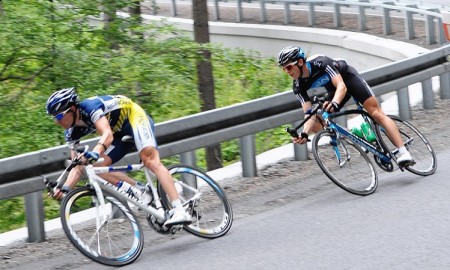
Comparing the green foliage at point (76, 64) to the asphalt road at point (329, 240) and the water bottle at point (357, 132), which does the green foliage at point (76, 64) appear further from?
the asphalt road at point (329, 240)

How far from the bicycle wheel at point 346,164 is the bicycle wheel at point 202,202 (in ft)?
4.47

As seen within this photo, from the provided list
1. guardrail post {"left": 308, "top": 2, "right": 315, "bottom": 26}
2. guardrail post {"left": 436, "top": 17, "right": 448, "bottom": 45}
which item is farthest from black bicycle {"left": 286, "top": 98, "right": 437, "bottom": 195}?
guardrail post {"left": 308, "top": 2, "right": 315, "bottom": 26}

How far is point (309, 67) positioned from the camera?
998cm

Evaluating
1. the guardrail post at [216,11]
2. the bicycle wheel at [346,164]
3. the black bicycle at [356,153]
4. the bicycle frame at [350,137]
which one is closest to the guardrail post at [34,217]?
the black bicycle at [356,153]

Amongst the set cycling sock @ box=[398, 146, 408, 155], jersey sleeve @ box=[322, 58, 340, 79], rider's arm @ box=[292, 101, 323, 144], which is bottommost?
cycling sock @ box=[398, 146, 408, 155]

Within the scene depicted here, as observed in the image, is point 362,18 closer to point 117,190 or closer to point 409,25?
point 409,25

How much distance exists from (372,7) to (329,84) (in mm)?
13913

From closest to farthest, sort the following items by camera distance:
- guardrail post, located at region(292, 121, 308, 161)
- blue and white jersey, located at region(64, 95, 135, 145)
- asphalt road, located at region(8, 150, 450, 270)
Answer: asphalt road, located at region(8, 150, 450, 270), blue and white jersey, located at region(64, 95, 135, 145), guardrail post, located at region(292, 121, 308, 161)

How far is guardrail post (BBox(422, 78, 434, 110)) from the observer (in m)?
13.8

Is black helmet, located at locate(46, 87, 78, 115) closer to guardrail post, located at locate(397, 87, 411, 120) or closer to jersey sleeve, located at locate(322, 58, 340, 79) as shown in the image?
jersey sleeve, located at locate(322, 58, 340, 79)

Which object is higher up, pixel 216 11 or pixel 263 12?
pixel 263 12

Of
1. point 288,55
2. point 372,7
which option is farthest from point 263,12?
point 288,55

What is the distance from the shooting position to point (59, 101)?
7883 millimetres

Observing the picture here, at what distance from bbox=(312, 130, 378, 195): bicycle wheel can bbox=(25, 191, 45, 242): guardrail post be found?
2.64 m
